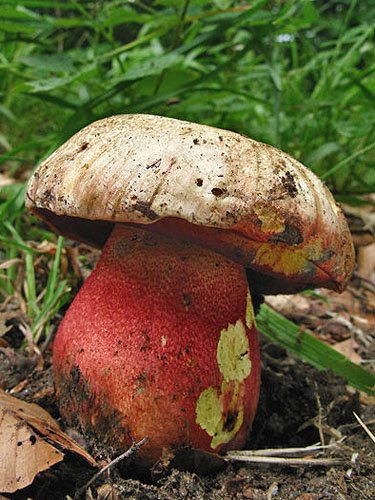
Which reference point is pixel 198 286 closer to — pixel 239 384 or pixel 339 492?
pixel 239 384

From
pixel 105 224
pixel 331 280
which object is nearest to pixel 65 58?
pixel 105 224

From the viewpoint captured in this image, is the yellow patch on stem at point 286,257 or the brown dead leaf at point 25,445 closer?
the brown dead leaf at point 25,445

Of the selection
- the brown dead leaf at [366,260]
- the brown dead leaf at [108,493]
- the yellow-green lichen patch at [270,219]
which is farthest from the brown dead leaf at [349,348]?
the brown dead leaf at [108,493]

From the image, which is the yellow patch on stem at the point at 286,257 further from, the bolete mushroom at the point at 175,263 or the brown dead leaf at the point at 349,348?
the brown dead leaf at the point at 349,348

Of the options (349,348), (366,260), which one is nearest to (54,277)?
(349,348)

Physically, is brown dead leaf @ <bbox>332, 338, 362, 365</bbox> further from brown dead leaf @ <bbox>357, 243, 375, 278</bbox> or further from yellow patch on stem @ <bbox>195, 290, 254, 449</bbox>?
yellow patch on stem @ <bbox>195, 290, 254, 449</bbox>

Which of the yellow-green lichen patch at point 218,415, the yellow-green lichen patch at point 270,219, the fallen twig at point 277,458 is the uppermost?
the yellow-green lichen patch at point 270,219
